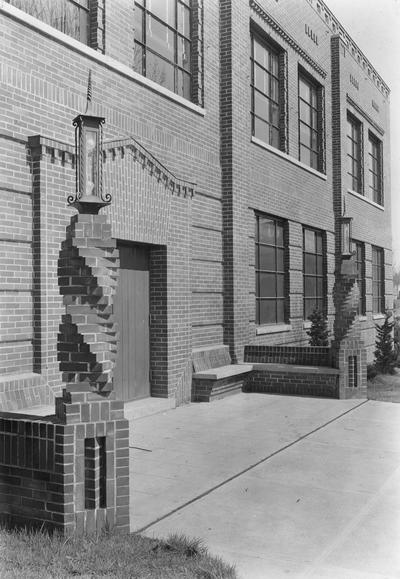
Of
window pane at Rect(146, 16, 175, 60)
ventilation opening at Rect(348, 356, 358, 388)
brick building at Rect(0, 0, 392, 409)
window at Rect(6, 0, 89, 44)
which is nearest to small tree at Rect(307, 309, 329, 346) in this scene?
brick building at Rect(0, 0, 392, 409)

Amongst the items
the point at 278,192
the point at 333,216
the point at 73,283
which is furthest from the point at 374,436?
the point at 333,216

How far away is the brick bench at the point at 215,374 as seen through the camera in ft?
33.9

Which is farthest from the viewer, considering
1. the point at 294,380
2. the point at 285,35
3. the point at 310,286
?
the point at 310,286

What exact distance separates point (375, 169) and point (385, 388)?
13.8 m

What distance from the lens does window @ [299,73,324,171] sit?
54.4 ft

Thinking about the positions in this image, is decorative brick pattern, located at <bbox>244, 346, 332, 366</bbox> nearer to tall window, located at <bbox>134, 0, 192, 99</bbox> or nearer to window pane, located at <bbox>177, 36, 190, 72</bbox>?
tall window, located at <bbox>134, 0, 192, 99</bbox>

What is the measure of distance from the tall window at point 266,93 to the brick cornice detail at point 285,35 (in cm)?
41

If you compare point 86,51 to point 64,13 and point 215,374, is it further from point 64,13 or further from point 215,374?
point 215,374

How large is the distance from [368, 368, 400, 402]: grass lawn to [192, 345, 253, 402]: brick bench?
7.93ft

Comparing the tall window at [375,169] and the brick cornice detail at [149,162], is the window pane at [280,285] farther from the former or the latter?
the tall window at [375,169]

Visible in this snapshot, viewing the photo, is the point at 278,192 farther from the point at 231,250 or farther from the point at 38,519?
the point at 38,519

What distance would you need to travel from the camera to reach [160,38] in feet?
33.8

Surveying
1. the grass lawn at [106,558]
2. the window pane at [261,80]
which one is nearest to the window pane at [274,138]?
the window pane at [261,80]

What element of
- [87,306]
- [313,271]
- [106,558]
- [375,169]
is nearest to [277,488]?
[106,558]
